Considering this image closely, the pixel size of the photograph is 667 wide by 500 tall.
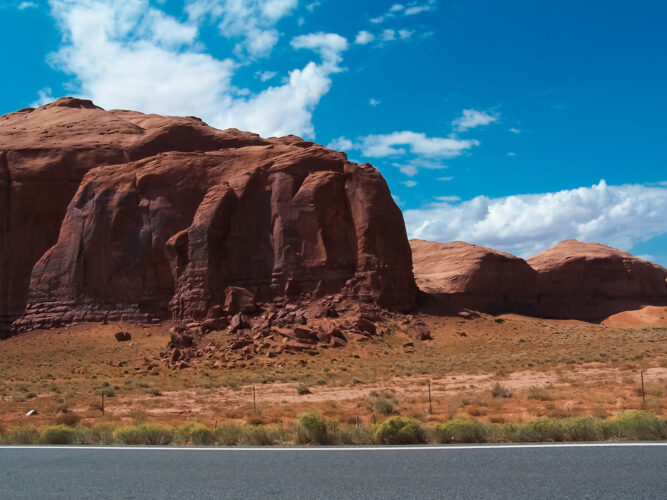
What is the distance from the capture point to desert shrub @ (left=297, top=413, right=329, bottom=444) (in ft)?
37.2

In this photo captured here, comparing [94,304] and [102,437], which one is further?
[94,304]

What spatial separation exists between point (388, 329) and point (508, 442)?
1216 inches

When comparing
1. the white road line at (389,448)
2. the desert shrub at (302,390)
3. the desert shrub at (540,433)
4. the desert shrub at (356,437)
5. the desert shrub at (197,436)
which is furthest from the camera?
the desert shrub at (302,390)

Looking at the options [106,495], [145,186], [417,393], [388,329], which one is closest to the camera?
[106,495]

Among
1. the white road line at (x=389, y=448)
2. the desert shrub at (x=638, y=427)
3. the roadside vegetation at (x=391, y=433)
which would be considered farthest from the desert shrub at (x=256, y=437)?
the desert shrub at (x=638, y=427)

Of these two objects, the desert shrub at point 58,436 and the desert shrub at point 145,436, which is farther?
the desert shrub at point 58,436

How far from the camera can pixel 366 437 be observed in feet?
37.1

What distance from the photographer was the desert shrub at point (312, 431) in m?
11.3

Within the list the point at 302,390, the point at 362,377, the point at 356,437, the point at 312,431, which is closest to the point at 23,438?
the point at 312,431

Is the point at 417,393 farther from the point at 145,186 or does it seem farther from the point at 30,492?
the point at 145,186

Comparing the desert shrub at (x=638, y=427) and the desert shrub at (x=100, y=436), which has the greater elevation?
the desert shrub at (x=638, y=427)

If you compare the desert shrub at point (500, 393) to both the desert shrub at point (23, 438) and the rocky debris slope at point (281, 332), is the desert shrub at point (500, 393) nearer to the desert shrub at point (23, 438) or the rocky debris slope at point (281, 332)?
the desert shrub at point (23, 438)

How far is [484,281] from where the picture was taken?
2837 inches

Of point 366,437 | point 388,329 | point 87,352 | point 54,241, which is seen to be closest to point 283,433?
point 366,437
